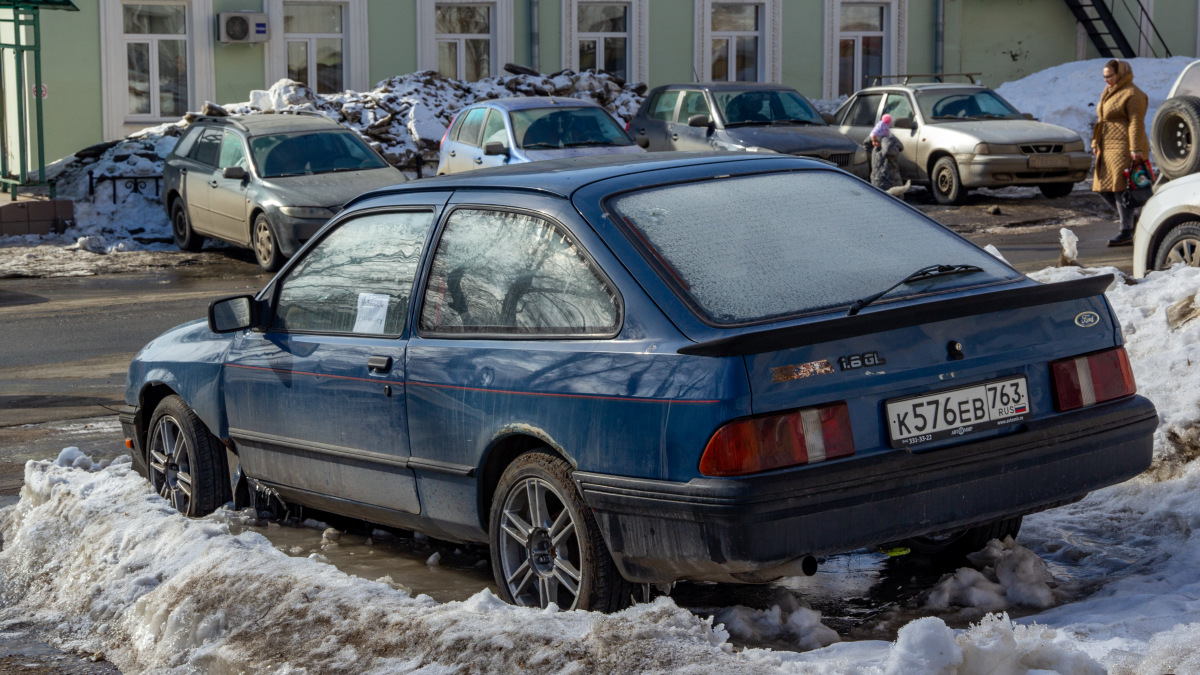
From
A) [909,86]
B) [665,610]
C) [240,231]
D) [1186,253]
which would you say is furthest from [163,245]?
[665,610]

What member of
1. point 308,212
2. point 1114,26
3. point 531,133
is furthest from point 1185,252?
point 1114,26

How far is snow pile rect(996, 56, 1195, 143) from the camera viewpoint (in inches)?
1068

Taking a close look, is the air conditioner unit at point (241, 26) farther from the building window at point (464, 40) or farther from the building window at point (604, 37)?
the building window at point (604, 37)

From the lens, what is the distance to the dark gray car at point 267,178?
1550 centimetres

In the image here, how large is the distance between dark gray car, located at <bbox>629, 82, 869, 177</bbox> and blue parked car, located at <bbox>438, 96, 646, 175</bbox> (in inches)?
56.0

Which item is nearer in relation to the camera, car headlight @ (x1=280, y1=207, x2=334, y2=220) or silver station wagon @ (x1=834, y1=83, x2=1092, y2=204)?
car headlight @ (x1=280, y1=207, x2=334, y2=220)

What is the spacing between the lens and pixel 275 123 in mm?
17109

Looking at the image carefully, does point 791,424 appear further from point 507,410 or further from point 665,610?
point 507,410

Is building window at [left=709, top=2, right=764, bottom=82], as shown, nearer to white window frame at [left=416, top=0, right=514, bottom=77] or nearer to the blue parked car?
white window frame at [left=416, top=0, right=514, bottom=77]

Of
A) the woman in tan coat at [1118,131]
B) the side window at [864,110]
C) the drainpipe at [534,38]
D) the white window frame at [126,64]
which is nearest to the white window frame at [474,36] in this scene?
the drainpipe at [534,38]

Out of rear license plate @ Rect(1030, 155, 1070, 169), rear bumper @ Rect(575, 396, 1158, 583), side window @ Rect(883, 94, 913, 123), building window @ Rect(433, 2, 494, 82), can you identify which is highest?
building window @ Rect(433, 2, 494, 82)

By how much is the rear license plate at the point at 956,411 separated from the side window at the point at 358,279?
178 cm

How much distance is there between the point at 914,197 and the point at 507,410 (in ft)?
60.8

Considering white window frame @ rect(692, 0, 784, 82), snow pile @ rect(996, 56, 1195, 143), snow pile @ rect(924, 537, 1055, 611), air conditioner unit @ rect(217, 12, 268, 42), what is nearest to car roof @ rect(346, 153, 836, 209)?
snow pile @ rect(924, 537, 1055, 611)
